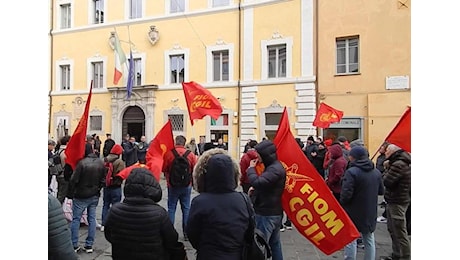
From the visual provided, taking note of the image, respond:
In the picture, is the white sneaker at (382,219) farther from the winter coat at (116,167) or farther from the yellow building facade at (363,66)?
the yellow building facade at (363,66)

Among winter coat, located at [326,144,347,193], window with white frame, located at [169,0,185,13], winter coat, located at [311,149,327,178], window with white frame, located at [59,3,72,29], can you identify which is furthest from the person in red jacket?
window with white frame, located at [59,3,72,29]

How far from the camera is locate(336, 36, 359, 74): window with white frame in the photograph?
14422 millimetres

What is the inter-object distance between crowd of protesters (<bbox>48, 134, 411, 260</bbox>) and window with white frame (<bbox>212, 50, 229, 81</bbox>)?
36.7 ft

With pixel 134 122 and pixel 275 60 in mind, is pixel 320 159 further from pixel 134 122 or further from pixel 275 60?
pixel 134 122

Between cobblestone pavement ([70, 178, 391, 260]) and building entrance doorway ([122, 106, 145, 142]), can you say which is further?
building entrance doorway ([122, 106, 145, 142])

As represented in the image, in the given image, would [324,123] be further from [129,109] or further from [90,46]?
[90,46]

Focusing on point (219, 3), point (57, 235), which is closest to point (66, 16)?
point (219, 3)

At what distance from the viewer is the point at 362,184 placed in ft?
13.8

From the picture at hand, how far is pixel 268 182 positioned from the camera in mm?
3738

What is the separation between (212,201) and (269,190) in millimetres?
1269

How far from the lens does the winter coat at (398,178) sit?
14.4ft

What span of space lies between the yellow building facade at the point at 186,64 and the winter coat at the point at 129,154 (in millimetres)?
3524

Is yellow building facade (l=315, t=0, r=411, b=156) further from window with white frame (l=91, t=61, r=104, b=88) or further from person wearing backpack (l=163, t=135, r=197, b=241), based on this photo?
window with white frame (l=91, t=61, r=104, b=88)

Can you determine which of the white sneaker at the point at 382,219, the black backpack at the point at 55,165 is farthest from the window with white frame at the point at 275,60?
the black backpack at the point at 55,165
